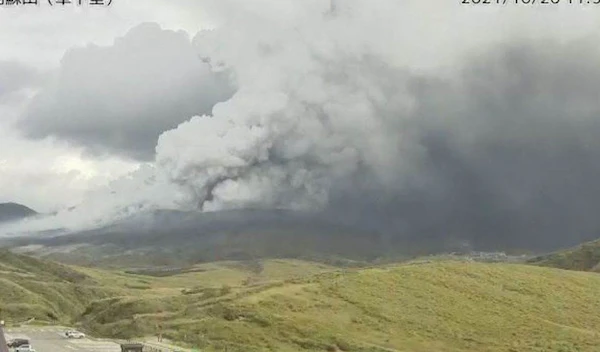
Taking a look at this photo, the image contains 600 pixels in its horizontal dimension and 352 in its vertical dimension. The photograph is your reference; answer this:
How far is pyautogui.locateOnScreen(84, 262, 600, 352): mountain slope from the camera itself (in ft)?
313

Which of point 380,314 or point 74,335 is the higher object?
point 380,314

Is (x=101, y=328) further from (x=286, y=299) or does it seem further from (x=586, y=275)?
(x=586, y=275)

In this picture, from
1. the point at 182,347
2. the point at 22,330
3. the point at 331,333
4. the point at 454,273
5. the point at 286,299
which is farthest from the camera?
the point at 454,273

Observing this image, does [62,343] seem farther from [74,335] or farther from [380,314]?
[380,314]

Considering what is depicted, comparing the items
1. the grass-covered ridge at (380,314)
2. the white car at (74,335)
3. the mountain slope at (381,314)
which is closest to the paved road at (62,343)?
the white car at (74,335)

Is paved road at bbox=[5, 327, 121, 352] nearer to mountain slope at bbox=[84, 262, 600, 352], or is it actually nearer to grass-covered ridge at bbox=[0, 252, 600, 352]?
grass-covered ridge at bbox=[0, 252, 600, 352]

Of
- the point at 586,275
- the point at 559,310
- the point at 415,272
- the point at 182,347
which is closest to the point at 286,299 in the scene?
the point at 182,347

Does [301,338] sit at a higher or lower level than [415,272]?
lower

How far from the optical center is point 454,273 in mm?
142000

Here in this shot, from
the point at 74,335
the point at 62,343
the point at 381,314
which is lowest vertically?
the point at 62,343

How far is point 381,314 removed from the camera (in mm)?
110312

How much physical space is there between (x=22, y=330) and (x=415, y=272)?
231ft

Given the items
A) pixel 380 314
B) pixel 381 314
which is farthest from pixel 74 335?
pixel 381 314

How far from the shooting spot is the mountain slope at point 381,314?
313 feet
